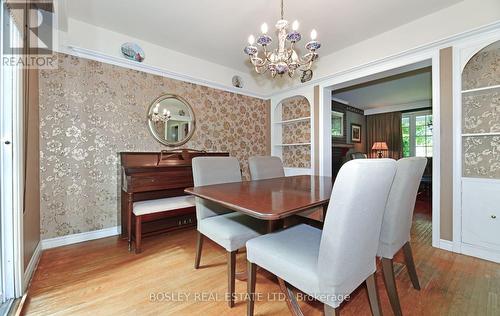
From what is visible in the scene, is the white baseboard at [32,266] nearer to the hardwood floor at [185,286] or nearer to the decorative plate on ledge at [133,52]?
the hardwood floor at [185,286]

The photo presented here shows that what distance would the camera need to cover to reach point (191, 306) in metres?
1.37

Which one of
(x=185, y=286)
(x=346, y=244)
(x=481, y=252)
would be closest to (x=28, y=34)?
(x=185, y=286)

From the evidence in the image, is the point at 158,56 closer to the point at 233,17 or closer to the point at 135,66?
the point at 135,66

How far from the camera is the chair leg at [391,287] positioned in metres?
1.18

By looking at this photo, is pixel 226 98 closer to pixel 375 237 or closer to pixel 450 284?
pixel 375 237

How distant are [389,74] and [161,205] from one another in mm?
3164

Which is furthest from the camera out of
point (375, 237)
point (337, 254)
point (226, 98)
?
point (226, 98)

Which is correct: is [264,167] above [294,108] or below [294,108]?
below

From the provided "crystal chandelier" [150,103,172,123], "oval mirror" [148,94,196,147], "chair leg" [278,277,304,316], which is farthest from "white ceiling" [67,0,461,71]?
"chair leg" [278,277,304,316]

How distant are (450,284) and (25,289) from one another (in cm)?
307

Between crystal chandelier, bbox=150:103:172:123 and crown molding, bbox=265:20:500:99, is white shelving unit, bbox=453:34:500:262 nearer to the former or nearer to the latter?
crown molding, bbox=265:20:500:99

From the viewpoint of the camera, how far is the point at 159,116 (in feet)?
9.20

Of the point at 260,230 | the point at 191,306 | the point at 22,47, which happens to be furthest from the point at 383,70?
the point at 22,47

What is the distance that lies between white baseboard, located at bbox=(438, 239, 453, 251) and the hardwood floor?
3.4 inches
